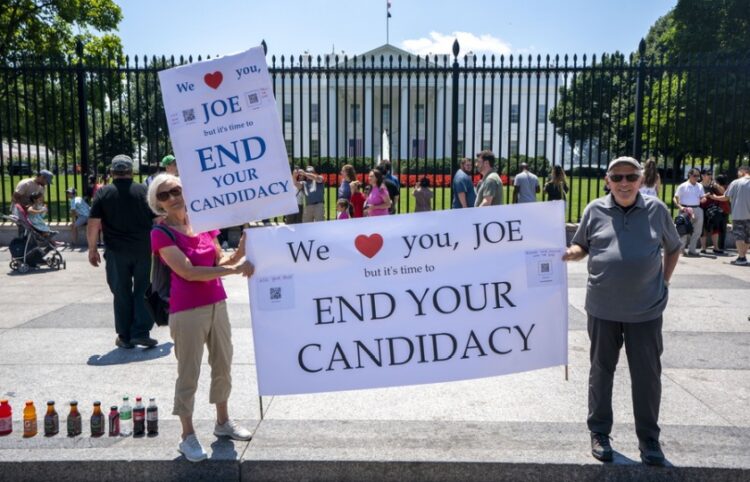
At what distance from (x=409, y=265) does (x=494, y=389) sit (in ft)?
4.94

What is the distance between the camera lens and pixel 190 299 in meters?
3.82

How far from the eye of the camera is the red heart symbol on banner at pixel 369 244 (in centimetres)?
419

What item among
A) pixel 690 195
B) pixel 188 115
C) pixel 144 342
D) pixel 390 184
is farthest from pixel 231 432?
pixel 690 195

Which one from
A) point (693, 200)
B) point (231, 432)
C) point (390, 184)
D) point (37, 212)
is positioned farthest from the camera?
point (693, 200)

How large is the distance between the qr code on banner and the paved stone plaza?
1929 mm

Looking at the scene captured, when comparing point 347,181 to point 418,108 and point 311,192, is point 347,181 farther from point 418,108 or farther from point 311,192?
point 418,108

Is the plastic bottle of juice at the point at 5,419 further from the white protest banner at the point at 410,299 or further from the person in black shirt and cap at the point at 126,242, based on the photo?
the person in black shirt and cap at the point at 126,242

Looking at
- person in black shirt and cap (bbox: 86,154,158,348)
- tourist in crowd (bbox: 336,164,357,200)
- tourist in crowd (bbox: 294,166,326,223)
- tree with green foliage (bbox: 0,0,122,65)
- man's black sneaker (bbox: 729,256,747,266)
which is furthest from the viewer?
tree with green foliage (bbox: 0,0,122,65)

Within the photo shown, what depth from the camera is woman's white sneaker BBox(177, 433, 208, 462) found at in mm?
3779

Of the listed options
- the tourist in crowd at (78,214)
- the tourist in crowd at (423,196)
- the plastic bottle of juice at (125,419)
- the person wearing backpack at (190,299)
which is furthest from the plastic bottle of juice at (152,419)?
the tourist in crowd at (423,196)

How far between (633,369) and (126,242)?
15.1 feet

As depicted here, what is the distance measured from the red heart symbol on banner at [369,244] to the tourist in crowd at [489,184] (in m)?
4.83

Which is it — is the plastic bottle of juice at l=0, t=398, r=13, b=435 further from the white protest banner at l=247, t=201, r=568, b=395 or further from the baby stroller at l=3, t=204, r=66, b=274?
the baby stroller at l=3, t=204, r=66, b=274

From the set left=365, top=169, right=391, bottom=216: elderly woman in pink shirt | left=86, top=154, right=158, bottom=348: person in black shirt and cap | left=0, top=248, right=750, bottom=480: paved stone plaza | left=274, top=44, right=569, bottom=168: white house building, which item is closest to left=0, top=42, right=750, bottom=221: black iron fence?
left=274, top=44, right=569, bottom=168: white house building
